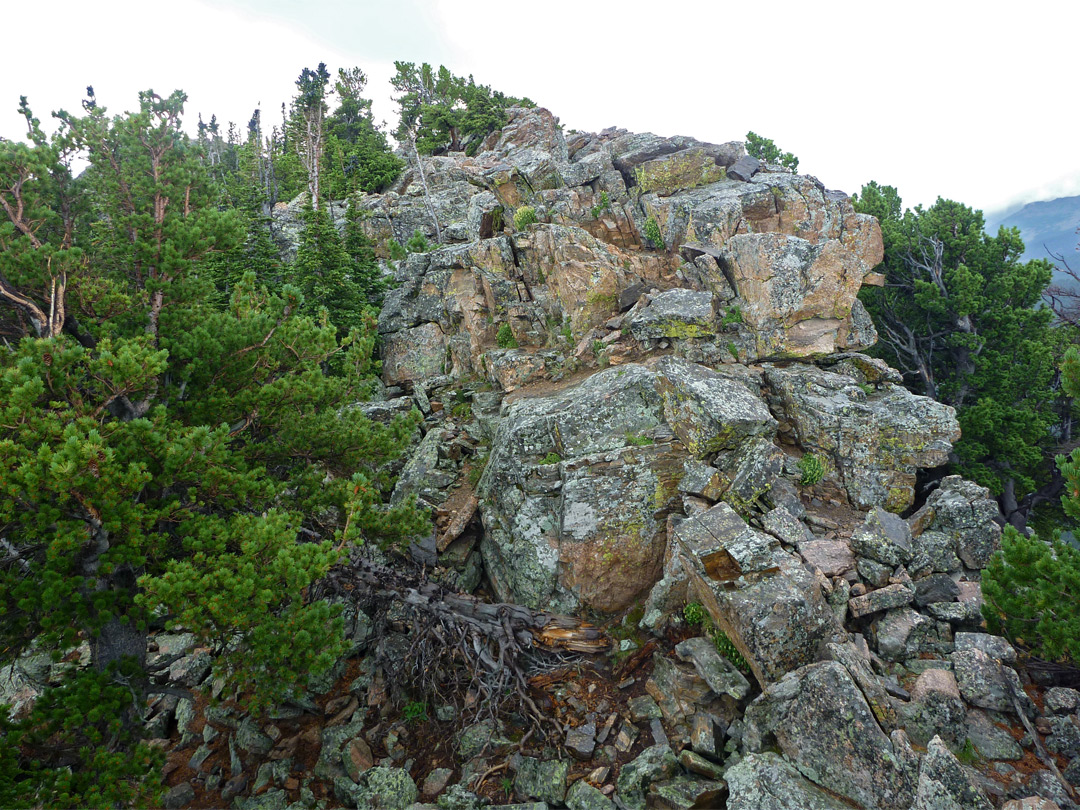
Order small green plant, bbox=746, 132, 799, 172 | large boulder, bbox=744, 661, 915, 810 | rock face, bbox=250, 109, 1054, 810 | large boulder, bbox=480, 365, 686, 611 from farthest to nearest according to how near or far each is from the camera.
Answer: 1. small green plant, bbox=746, 132, 799, 172
2. large boulder, bbox=480, 365, 686, 611
3. rock face, bbox=250, 109, 1054, 810
4. large boulder, bbox=744, 661, 915, 810

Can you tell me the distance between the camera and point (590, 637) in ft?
38.4

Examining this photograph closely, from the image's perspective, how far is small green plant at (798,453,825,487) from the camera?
537 inches

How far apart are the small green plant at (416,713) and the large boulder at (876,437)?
483 inches

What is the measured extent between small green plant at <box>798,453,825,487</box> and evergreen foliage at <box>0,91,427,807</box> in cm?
1049

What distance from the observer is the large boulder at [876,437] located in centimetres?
1377

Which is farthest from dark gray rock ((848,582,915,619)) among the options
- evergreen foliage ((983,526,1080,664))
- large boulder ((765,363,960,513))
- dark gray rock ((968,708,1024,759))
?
large boulder ((765,363,960,513))

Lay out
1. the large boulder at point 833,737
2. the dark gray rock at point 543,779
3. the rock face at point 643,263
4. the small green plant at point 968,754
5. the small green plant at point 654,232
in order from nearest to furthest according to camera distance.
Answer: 1. the large boulder at point 833,737
2. the small green plant at point 968,754
3. the dark gray rock at point 543,779
4. the rock face at point 643,263
5. the small green plant at point 654,232

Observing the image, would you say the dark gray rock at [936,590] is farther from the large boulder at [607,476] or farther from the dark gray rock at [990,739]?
the large boulder at [607,476]

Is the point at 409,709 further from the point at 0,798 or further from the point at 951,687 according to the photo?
the point at 951,687

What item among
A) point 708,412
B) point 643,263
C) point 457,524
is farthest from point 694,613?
point 643,263

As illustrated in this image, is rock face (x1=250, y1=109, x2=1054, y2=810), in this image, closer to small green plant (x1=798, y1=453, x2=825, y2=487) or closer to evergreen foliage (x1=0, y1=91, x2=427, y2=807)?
small green plant (x1=798, y1=453, x2=825, y2=487)

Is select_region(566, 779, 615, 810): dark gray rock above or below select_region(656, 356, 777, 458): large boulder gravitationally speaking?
below

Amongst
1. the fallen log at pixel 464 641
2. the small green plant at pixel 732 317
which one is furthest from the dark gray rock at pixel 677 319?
the fallen log at pixel 464 641

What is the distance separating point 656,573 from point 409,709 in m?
6.47
